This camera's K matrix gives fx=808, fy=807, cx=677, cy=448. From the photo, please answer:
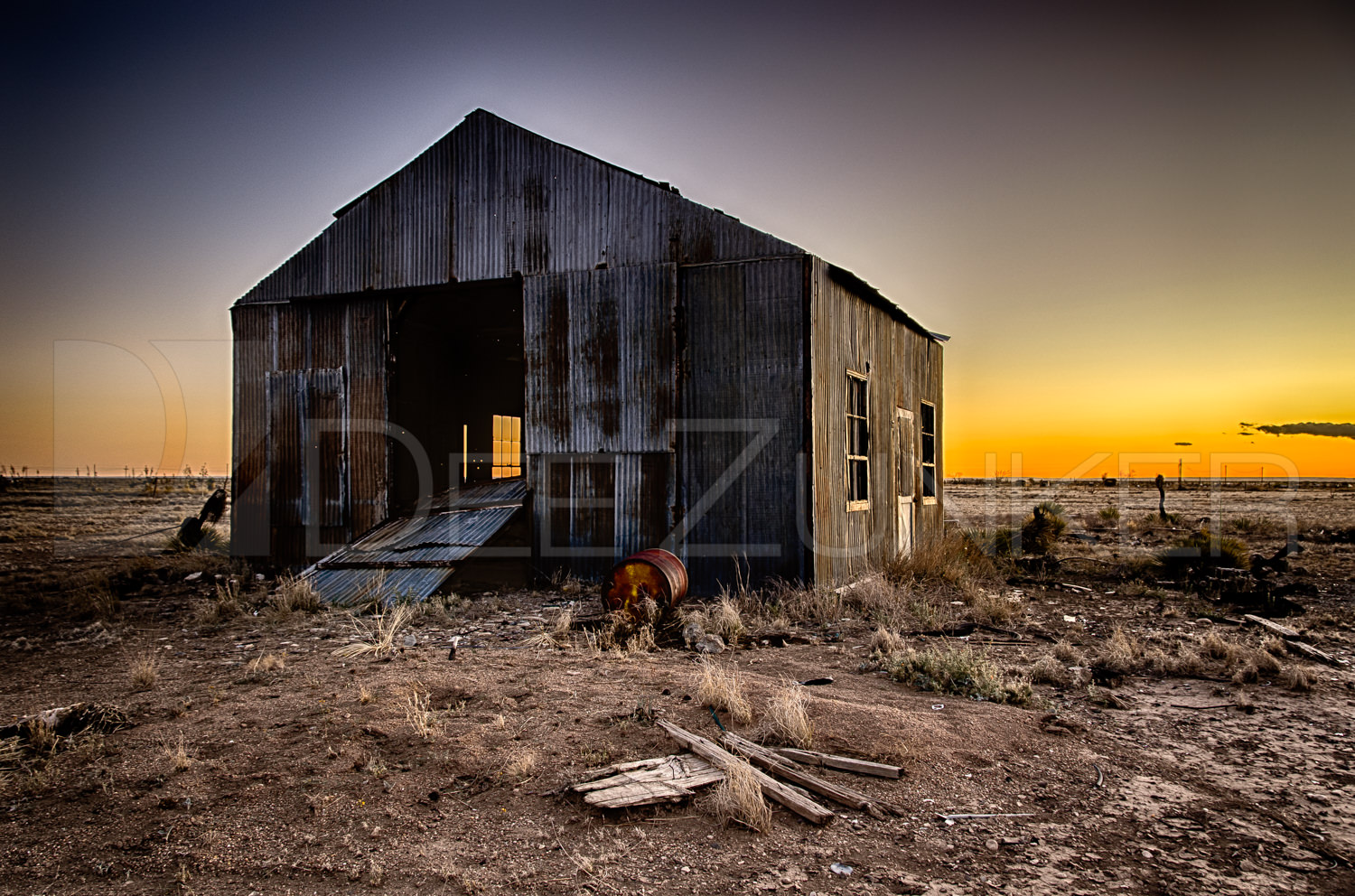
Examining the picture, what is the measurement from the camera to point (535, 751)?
4898 mm

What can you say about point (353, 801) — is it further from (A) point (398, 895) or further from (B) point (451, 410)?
(B) point (451, 410)

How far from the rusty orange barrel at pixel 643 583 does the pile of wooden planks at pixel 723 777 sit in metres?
3.79

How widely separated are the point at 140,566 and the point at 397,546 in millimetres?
5429

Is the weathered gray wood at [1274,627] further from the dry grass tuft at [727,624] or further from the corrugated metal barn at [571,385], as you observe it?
the dry grass tuft at [727,624]

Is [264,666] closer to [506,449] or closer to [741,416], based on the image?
[741,416]

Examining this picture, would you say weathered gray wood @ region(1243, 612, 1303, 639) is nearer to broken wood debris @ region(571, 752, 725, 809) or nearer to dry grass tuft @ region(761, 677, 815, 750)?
dry grass tuft @ region(761, 677, 815, 750)

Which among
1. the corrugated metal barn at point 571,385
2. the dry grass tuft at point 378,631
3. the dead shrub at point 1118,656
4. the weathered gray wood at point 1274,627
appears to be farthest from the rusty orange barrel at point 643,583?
the weathered gray wood at point 1274,627

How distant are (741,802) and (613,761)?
99 cm

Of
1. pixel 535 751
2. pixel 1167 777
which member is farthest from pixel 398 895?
pixel 1167 777

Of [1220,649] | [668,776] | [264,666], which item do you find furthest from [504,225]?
[1220,649]

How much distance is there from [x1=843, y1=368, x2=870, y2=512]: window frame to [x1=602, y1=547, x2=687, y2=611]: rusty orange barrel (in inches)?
138

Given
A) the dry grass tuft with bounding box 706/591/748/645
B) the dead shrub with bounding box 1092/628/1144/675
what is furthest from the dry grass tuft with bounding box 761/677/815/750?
the dead shrub with bounding box 1092/628/1144/675

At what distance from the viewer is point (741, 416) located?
10.6 meters

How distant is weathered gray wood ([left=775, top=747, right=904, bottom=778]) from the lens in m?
4.58
